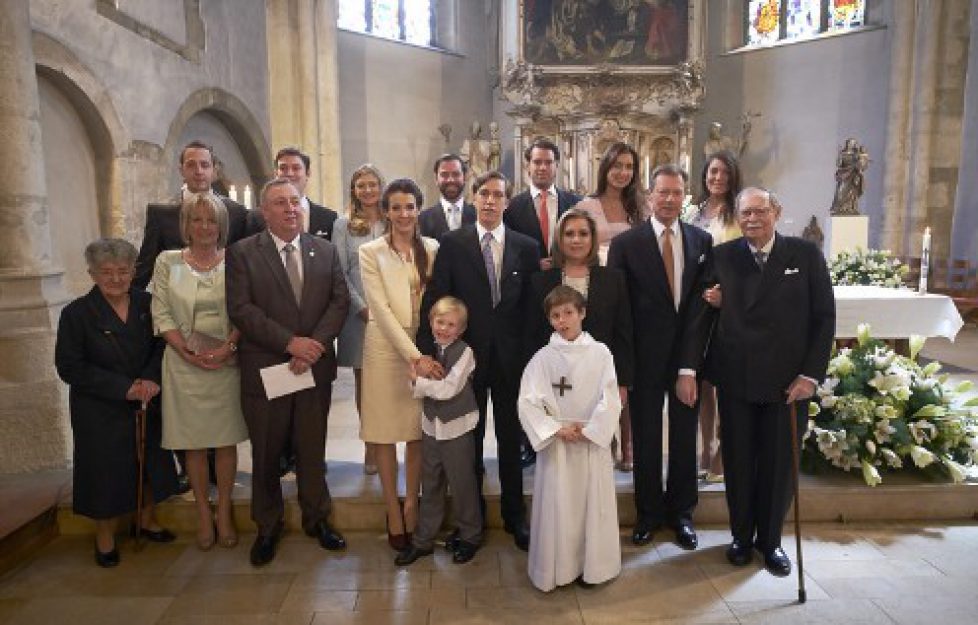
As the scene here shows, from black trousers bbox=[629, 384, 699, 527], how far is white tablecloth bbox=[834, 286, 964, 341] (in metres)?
2.49

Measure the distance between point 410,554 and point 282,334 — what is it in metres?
1.17

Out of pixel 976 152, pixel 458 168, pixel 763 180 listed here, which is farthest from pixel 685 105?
pixel 458 168

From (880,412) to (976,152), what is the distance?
8.15m

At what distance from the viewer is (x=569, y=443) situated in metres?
2.78

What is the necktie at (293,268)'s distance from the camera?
3.08 m

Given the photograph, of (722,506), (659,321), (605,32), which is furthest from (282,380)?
(605,32)

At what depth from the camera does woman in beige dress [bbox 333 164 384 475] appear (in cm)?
354

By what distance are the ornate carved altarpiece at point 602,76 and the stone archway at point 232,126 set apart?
4.89 meters

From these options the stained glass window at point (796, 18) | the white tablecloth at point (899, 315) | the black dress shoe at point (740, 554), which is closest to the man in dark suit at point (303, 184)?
the black dress shoe at point (740, 554)

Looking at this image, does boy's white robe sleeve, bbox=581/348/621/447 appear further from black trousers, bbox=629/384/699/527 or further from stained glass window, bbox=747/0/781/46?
stained glass window, bbox=747/0/781/46

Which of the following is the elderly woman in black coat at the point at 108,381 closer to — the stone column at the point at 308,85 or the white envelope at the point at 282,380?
the white envelope at the point at 282,380

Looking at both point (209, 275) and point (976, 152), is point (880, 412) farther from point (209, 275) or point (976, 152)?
point (976, 152)

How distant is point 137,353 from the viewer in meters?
3.10

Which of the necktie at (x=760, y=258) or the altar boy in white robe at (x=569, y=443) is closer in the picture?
the altar boy in white robe at (x=569, y=443)
